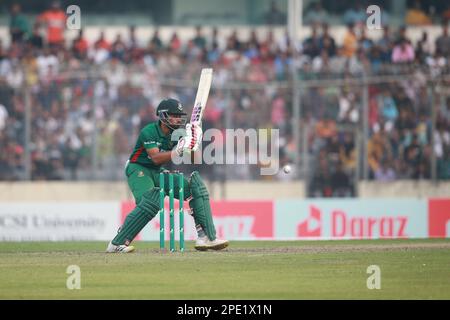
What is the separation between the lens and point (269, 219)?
22.0 metres

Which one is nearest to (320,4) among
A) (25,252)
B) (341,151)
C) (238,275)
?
(341,151)

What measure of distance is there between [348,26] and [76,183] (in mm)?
8513

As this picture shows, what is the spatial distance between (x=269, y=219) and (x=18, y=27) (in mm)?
8500

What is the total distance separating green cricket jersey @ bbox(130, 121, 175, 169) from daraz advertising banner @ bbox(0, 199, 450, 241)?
6.90 m

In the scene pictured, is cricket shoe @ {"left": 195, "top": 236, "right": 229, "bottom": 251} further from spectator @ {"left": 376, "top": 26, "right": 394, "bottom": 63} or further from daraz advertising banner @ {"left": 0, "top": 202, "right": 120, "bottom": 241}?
spectator @ {"left": 376, "top": 26, "right": 394, "bottom": 63}

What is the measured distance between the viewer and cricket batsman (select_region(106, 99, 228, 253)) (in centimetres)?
1402

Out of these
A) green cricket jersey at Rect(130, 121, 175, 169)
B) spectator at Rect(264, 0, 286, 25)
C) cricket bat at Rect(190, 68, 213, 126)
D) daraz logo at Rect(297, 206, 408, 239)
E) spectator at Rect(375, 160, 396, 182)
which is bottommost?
daraz logo at Rect(297, 206, 408, 239)

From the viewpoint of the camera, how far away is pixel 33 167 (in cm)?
2269

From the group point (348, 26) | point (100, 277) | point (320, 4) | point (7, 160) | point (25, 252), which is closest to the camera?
point (100, 277)

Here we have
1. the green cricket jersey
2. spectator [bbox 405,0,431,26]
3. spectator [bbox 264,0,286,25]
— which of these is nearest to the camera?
the green cricket jersey

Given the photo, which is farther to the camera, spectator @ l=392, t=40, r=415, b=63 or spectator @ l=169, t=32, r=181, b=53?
spectator @ l=169, t=32, r=181, b=53

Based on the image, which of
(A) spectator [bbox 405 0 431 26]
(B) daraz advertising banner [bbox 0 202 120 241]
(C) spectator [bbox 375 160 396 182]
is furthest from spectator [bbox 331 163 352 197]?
(A) spectator [bbox 405 0 431 26]

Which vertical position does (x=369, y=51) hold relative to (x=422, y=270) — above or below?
above

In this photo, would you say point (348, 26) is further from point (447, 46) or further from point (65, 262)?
point (65, 262)
